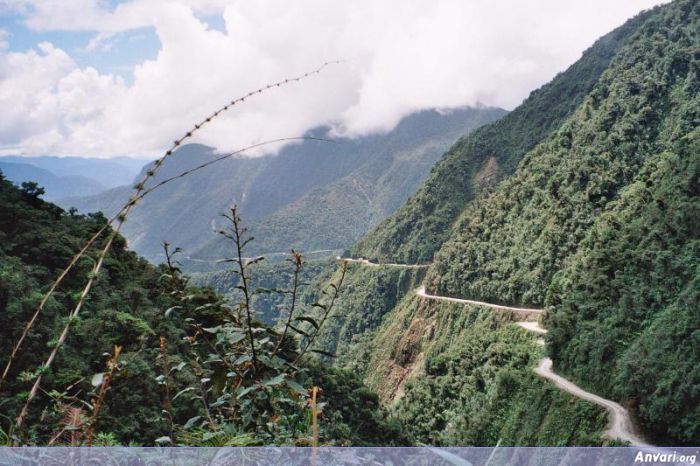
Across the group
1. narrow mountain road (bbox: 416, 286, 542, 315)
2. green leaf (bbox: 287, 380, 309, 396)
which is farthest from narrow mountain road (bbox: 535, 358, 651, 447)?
green leaf (bbox: 287, 380, 309, 396)

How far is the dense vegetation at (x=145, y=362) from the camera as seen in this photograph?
1.98 m

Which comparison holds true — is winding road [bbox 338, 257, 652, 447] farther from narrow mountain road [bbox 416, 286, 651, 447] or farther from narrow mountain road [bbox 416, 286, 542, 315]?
narrow mountain road [bbox 416, 286, 542, 315]

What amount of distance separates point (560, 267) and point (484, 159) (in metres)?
36.0

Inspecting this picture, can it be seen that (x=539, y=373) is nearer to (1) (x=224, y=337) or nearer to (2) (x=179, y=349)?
(2) (x=179, y=349)

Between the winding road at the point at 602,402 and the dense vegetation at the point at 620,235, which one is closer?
the winding road at the point at 602,402

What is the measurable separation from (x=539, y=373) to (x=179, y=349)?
2376 cm

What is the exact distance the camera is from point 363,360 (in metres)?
67.9

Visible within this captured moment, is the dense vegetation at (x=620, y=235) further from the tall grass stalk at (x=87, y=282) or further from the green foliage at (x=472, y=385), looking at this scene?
the tall grass stalk at (x=87, y=282)

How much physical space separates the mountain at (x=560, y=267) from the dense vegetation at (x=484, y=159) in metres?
0.29

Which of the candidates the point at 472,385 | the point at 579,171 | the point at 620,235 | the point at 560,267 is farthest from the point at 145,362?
the point at 579,171

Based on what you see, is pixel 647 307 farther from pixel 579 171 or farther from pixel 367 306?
pixel 367 306

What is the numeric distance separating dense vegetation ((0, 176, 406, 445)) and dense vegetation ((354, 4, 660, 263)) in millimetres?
53799

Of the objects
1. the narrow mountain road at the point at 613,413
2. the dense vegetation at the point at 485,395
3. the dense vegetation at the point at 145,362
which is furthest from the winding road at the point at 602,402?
the dense vegetation at the point at 145,362

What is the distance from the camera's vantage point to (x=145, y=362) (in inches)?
181
